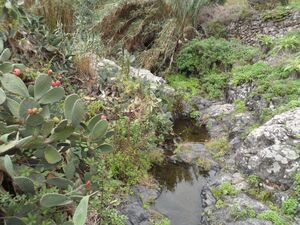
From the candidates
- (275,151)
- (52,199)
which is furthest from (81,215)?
(275,151)

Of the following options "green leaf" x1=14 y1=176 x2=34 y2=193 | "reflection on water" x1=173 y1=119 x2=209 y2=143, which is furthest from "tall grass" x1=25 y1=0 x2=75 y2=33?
"green leaf" x1=14 y1=176 x2=34 y2=193

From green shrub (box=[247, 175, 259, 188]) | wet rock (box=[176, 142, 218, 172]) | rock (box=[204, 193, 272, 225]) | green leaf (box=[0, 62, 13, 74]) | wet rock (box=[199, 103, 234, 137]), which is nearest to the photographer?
green leaf (box=[0, 62, 13, 74])

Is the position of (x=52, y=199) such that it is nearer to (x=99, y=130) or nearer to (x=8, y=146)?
(x=8, y=146)

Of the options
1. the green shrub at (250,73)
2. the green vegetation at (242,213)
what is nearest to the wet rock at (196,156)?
the green vegetation at (242,213)

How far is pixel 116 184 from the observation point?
13.0ft

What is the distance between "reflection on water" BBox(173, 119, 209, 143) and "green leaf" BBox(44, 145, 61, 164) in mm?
3863

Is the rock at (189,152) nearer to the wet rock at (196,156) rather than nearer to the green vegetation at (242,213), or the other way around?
the wet rock at (196,156)

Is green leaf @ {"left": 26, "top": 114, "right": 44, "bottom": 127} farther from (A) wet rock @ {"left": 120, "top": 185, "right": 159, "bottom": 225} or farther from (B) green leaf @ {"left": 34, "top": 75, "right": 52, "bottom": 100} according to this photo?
(A) wet rock @ {"left": 120, "top": 185, "right": 159, "bottom": 225}

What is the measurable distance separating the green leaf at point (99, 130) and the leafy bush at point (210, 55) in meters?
5.77

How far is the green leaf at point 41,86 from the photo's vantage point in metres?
2.25

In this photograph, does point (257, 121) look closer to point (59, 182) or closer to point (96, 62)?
point (96, 62)

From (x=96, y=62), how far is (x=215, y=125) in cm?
229

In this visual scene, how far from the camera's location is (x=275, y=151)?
179 inches

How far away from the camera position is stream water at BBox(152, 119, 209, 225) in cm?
423
